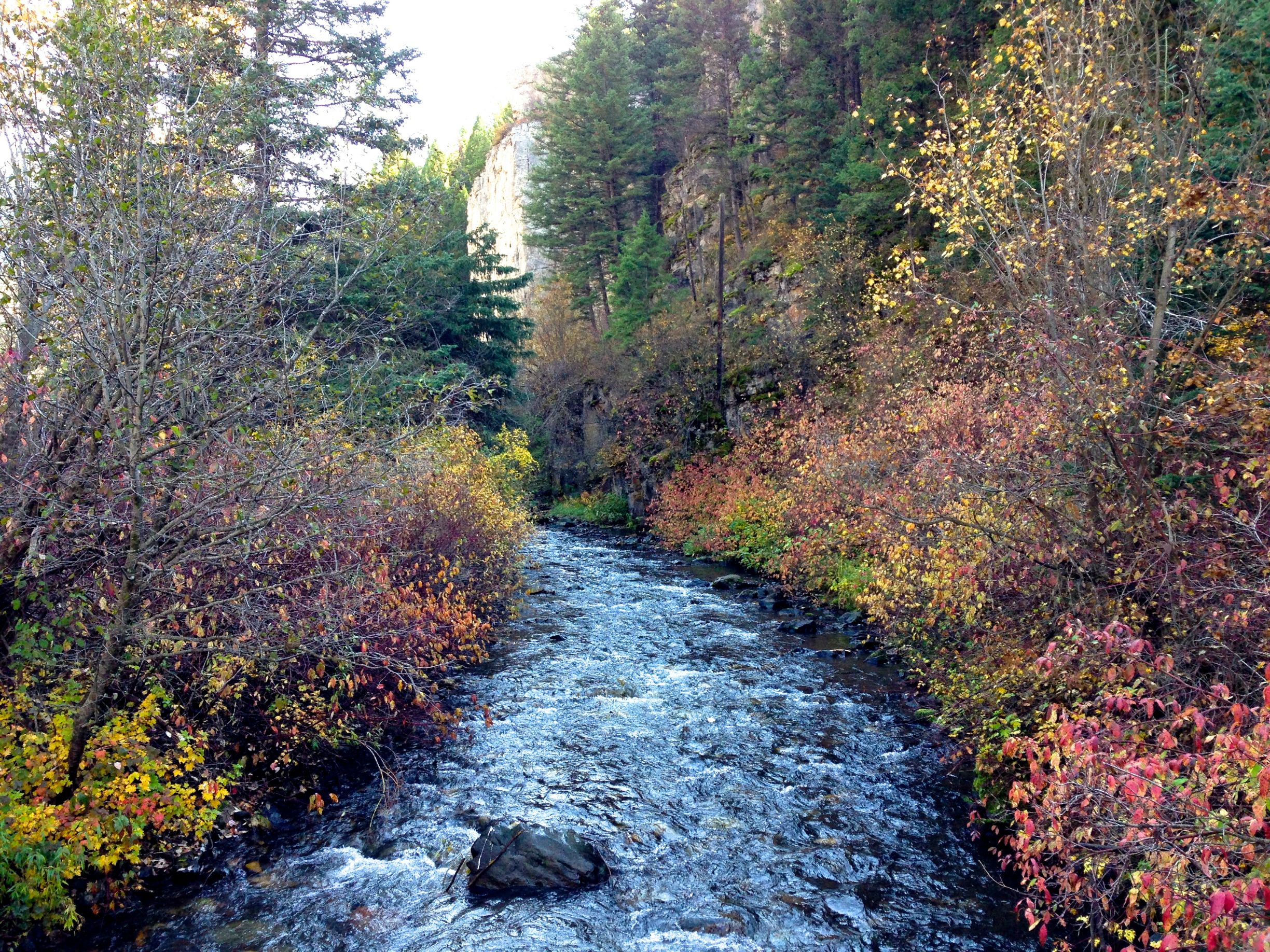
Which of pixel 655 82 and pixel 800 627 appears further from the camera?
pixel 655 82

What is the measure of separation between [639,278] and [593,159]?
9665 mm

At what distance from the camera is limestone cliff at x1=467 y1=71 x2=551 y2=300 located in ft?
238

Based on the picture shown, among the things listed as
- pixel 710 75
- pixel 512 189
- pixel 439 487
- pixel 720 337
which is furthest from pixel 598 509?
pixel 512 189

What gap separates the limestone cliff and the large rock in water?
62.3m

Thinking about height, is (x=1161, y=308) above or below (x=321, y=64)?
below

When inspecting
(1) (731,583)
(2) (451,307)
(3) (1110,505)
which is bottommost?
(1) (731,583)

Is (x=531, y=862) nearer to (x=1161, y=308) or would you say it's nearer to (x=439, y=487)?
(x=439, y=487)

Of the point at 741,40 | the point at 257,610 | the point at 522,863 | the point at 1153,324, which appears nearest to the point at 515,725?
the point at 522,863

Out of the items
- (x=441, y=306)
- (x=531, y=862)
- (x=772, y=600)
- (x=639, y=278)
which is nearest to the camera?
(x=531, y=862)

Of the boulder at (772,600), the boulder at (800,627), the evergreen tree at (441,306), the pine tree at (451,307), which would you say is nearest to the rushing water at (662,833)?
the boulder at (800,627)

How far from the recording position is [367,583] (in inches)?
419

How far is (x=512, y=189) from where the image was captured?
7688cm

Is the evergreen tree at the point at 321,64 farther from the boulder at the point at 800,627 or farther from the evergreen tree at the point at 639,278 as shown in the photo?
the evergreen tree at the point at 639,278

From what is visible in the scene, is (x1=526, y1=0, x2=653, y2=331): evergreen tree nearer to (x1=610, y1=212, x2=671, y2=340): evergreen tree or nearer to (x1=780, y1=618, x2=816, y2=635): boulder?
(x1=610, y1=212, x2=671, y2=340): evergreen tree
